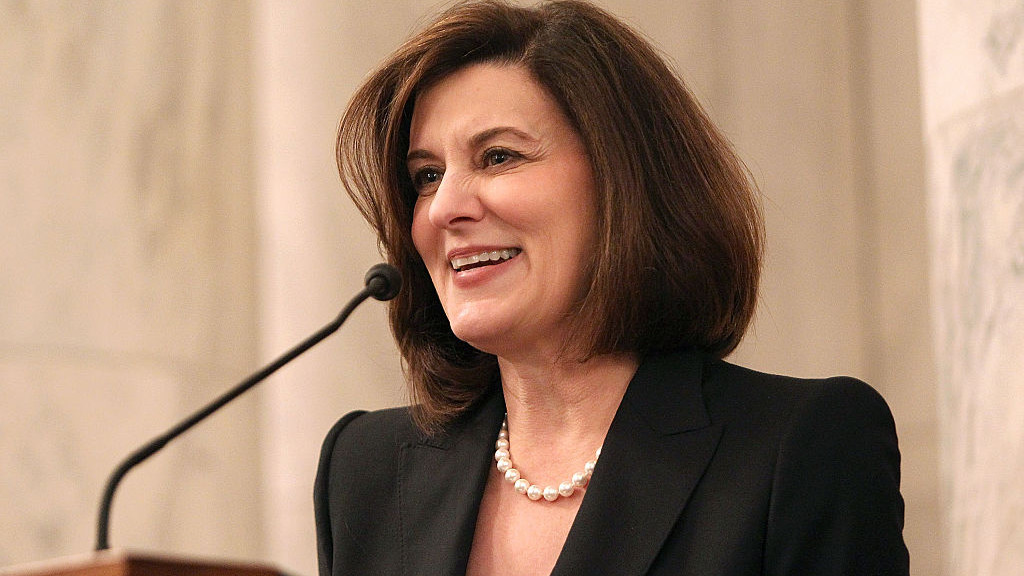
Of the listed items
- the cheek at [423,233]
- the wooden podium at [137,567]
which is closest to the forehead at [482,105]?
the cheek at [423,233]

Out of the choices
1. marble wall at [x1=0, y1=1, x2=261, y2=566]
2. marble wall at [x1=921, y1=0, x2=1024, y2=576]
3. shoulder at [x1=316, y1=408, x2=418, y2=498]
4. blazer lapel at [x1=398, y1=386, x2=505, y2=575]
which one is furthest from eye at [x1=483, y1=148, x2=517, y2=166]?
marble wall at [x1=0, y1=1, x2=261, y2=566]

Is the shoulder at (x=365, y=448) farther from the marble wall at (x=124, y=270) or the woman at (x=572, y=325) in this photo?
the marble wall at (x=124, y=270)

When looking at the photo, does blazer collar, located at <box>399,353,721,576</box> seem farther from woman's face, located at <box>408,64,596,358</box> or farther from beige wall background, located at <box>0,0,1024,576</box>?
beige wall background, located at <box>0,0,1024,576</box>

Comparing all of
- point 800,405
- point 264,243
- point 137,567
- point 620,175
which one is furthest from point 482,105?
point 264,243

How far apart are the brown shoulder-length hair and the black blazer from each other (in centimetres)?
11

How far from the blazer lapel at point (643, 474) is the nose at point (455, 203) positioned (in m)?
0.43

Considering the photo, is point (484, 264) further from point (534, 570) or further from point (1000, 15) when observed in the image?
point (1000, 15)

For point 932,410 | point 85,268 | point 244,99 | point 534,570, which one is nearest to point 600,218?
point 534,570

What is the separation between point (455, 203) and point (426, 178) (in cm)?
22

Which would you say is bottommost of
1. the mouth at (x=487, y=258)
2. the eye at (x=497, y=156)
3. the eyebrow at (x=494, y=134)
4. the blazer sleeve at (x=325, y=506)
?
the blazer sleeve at (x=325, y=506)

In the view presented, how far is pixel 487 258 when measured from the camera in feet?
8.10

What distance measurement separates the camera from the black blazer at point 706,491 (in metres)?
2.09

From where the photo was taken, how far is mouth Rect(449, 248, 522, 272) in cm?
246

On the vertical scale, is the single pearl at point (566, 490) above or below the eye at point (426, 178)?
below
